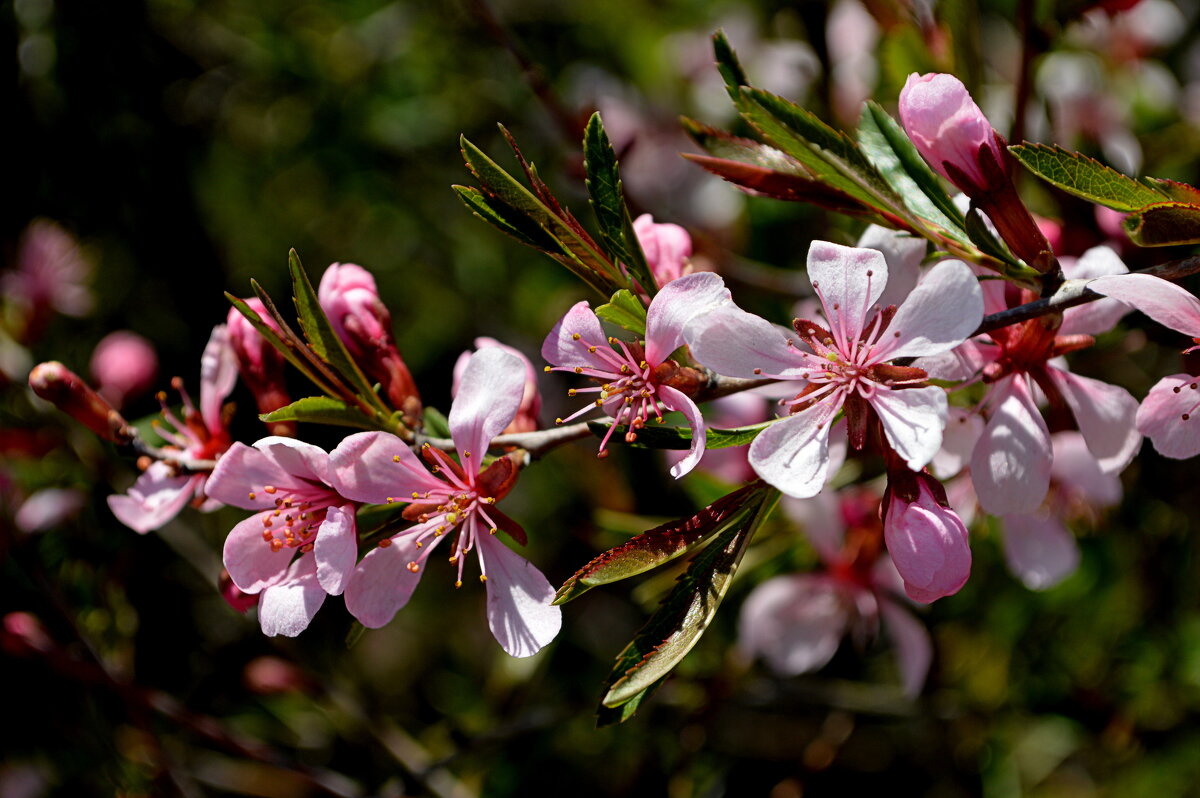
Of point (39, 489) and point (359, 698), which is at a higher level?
point (39, 489)

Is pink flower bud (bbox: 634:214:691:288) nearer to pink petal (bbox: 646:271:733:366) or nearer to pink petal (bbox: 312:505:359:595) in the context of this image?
pink petal (bbox: 646:271:733:366)

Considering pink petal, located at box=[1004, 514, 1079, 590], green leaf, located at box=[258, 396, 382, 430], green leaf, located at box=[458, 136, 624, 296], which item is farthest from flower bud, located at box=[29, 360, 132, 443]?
pink petal, located at box=[1004, 514, 1079, 590]

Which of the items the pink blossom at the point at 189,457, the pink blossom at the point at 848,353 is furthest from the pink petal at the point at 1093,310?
the pink blossom at the point at 189,457

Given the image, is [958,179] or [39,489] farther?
[39,489]

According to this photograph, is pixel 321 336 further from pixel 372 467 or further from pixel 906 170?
pixel 906 170

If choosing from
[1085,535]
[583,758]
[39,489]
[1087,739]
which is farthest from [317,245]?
[1087,739]

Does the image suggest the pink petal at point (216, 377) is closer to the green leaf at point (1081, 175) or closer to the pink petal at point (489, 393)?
the pink petal at point (489, 393)

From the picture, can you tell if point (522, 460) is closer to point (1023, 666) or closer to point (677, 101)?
point (1023, 666)
